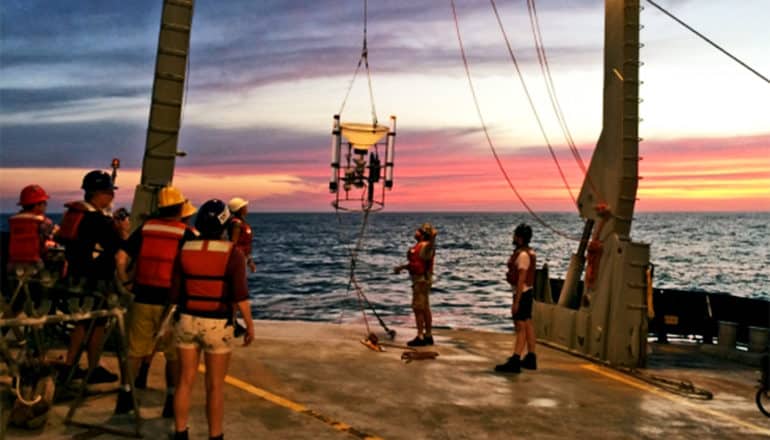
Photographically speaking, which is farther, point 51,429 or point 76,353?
point 76,353

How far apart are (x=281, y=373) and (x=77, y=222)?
11.3ft

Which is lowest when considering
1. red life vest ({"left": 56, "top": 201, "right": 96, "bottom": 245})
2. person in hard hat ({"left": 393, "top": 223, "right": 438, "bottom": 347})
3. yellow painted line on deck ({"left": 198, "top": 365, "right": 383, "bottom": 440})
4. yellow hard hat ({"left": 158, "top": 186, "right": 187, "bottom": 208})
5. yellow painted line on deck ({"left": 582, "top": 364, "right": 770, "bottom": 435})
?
yellow painted line on deck ({"left": 198, "top": 365, "right": 383, "bottom": 440})

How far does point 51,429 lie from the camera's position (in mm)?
6582

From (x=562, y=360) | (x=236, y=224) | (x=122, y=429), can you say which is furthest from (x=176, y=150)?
(x=562, y=360)

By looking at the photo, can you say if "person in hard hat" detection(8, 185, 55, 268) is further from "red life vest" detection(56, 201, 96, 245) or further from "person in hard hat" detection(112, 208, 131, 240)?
"person in hard hat" detection(112, 208, 131, 240)

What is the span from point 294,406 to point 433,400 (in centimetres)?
171

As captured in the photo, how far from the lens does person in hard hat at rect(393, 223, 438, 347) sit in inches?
481

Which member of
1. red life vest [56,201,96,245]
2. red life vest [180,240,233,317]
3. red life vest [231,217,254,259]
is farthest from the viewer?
red life vest [231,217,254,259]

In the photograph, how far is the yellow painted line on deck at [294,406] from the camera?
7066mm

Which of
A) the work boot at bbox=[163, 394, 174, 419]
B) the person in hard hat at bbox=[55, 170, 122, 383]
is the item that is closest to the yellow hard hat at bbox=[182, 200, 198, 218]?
the person in hard hat at bbox=[55, 170, 122, 383]

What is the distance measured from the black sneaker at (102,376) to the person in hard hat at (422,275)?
5.34 metres

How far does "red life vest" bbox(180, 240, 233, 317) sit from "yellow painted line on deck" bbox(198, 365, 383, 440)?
2.12 m

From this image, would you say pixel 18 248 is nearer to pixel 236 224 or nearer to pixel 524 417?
pixel 236 224

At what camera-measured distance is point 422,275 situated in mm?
12289
